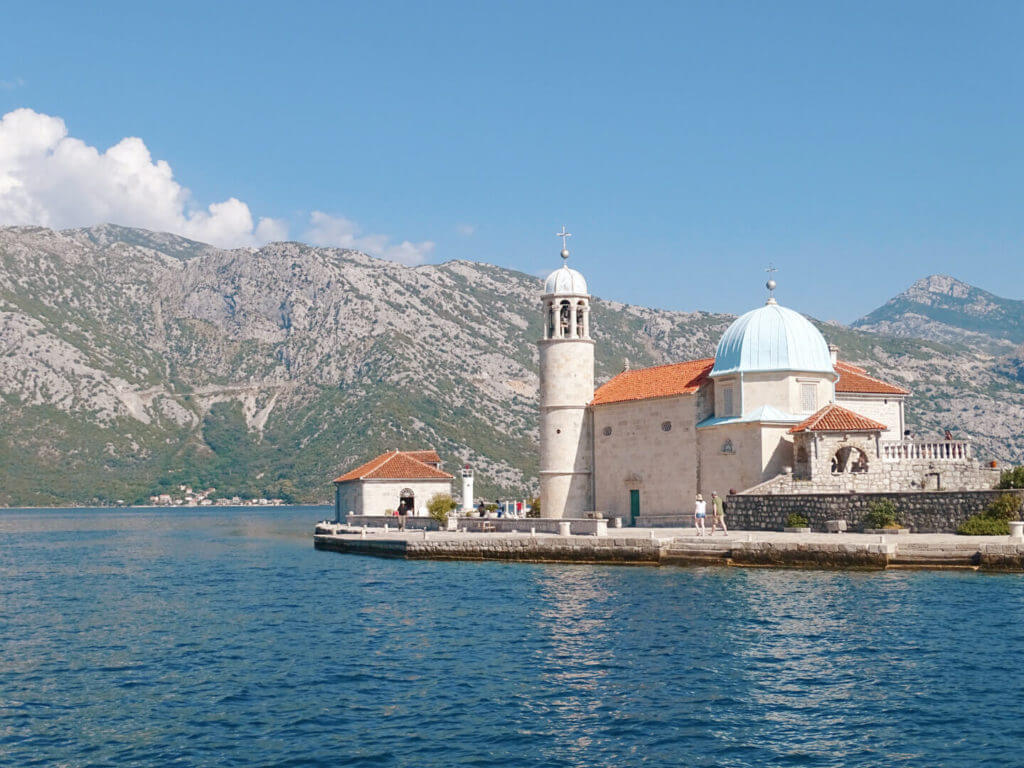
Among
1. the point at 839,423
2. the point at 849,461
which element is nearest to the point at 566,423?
the point at 839,423

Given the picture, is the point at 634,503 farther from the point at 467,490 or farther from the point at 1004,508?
the point at 1004,508

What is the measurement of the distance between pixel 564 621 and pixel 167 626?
11.4m

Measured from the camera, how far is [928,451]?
4859 cm

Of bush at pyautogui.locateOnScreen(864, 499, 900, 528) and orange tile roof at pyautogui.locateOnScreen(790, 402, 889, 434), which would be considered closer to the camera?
bush at pyautogui.locateOnScreen(864, 499, 900, 528)

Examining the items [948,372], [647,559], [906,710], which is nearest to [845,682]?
[906,710]

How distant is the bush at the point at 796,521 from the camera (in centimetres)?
4562

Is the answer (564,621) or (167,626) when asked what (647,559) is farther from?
(167,626)

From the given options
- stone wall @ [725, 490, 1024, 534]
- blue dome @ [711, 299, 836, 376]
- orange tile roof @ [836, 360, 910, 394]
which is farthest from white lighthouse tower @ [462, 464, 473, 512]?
stone wall @ [725, 490, 1024, 534]

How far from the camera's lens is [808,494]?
46094 millimetres

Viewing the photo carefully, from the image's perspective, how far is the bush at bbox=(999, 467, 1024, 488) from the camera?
43.9 meters

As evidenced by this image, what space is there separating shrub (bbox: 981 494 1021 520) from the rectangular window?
12793 mm

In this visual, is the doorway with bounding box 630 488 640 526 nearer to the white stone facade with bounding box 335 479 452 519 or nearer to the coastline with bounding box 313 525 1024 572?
the coastline with bounding box 313 525 1024 572

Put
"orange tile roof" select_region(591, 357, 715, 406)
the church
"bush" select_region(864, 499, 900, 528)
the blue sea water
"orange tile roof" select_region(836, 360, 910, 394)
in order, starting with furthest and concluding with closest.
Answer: "orange tile roof" select_region(836, 360, 910, 394) < "orange tile roof" select_region(591, 357, 715, 406) < the church < "bush" select_region(864, 499, 900, 528) < the blue sea water

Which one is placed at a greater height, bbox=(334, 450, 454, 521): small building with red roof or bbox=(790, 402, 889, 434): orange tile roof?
bbox=(790, 402, 889, 434): orange tile roof
